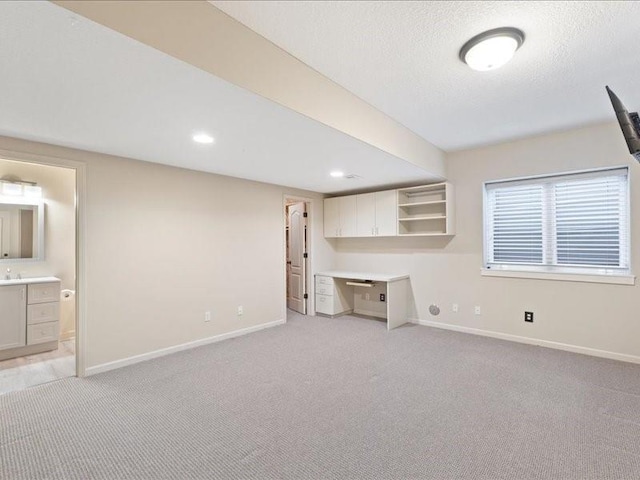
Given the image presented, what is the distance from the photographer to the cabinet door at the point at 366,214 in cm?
519

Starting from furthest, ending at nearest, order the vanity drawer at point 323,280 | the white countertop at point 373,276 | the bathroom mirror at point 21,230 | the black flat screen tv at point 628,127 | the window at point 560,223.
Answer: the vanity drawer at point 323,280 < the white countertop at point 373,276 < the bathroom mirror at point 21,230 < the window at point 560,223 < the black flat screen tv at point 628,127

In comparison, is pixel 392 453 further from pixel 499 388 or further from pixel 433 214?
pixel 433 214

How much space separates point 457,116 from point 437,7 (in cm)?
168

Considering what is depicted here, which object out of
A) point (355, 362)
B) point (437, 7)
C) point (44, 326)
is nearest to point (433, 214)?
point (355, 362)

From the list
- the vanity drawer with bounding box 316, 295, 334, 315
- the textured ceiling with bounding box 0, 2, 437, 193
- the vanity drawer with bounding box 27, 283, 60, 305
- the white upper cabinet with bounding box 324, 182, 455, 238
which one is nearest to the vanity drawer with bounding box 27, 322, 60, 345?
the vanity drawer with bounding box 27, 283, 60, 305

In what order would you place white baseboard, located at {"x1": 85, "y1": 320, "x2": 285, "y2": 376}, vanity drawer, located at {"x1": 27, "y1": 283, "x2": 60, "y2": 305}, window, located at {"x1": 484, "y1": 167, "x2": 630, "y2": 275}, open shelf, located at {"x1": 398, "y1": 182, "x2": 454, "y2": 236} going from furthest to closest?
1. open shelf, located at {"x1": 398, "y1": 182, "x2": 454, "y2": 236}
2. vanity drawer, located at {"x1": 27, "y1": 283, "x2": 60, "y2": 305}
3. window, located at {"x1": 484, "y1": 167, "x2": 630, "y2": 275}
4. white baseboard, located at {"x1": 85, "y1": 320, "x2": 285, "y2": 376}

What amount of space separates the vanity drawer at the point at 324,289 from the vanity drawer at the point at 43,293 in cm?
365

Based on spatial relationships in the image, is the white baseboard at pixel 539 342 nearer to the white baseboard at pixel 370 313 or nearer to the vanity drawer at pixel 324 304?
the white baseboard at pixel 370 313

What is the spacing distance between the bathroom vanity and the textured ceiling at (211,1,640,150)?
4.01 m

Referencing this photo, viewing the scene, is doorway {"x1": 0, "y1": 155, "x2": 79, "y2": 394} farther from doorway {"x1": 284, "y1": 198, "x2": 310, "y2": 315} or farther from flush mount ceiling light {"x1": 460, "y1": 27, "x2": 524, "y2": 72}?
flush mount ceiling light {"x1": 460, "y1": 27, "x2": 524, "y2": 72}

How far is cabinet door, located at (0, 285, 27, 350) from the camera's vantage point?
358 cm

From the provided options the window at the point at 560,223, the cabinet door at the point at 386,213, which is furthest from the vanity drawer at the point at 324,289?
the window at the point at 560,223

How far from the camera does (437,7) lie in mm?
1697

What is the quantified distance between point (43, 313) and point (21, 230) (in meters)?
1.09
